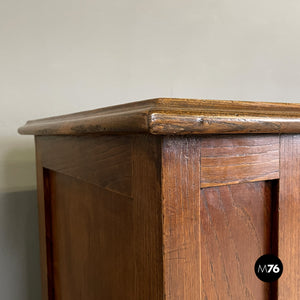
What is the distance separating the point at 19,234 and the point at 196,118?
77cm

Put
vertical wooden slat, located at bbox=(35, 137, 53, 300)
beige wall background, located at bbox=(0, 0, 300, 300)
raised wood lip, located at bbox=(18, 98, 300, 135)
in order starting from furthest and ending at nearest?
1. beige wall background, located at bbox=(0, 0, 300, 300)
2. vertical wooden slat, located at bbox=(35, 137, 53, 300)
3. raised wood lip, located at bbox=(18, 98, 300, 135)

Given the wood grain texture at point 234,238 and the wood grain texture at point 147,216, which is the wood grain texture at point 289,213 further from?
the wood grain texture at point 147,216

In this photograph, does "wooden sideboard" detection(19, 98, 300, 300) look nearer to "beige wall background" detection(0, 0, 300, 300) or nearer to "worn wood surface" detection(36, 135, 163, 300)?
"worn wood surface" detection(36, 135, 163, 300)

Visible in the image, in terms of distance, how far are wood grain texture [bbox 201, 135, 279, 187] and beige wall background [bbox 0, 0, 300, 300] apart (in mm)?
675

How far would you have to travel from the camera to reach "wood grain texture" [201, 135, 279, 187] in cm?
37

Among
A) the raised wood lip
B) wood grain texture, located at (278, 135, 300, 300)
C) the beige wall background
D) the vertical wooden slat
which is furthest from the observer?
the beige wall background

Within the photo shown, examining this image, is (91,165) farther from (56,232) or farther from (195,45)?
(195,45)

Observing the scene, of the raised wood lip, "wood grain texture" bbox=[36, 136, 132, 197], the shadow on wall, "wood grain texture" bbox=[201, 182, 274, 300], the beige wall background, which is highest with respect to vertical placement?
the beige wall background

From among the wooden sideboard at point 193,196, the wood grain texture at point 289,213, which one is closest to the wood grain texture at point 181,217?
the wooden sideboard at point 193,196

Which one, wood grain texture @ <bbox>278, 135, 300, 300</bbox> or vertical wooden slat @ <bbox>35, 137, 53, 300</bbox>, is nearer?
wood grain texture @ <bbox>278, 135, 300, 300</bbox>

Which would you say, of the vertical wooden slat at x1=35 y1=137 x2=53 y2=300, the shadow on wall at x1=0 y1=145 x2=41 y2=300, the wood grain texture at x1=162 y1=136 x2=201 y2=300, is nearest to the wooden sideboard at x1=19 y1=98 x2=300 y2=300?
the wood grain texture at x1=162 y1=136 x2=201 y2=300

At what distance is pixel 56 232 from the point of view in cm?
74

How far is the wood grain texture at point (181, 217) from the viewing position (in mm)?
344

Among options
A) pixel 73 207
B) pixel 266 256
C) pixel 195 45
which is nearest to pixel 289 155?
pixel 266 256
